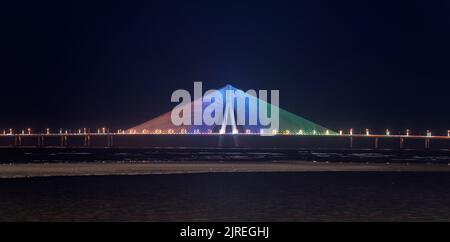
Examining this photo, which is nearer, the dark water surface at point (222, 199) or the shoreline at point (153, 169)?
the dark water surface at point (222, 199)

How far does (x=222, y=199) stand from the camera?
2231 centimetres

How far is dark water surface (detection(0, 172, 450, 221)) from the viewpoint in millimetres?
17859

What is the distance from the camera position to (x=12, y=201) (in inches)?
845

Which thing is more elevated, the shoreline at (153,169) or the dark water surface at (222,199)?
the dark water surface at (222,199)

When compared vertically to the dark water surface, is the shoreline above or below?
below

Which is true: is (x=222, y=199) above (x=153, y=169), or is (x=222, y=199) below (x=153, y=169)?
above

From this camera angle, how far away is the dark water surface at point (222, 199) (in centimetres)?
1786

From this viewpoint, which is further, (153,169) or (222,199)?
(153,169)

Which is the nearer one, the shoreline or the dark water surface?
the dark water surface
